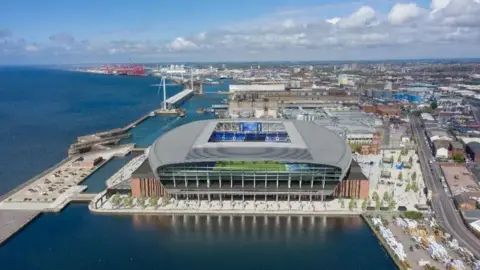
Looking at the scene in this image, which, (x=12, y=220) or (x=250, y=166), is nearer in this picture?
(x=12, y=220)

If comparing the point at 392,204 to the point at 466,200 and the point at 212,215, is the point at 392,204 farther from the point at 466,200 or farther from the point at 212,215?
the point at 212,215

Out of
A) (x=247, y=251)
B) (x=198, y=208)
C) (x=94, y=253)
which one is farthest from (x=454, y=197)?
(x=94, y=253)

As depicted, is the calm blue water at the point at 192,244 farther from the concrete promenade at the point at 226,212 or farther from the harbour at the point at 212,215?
the concrete promenade at the point at 226,212

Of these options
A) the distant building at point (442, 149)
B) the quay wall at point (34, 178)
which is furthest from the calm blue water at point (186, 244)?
the distant building at point (442, 149)

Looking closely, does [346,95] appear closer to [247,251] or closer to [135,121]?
[135,121]

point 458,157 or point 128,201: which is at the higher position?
point 458,157

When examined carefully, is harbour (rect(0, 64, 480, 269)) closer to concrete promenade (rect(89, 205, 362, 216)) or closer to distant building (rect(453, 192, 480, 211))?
concrete promenade (rect(89, 205, 362, 216))

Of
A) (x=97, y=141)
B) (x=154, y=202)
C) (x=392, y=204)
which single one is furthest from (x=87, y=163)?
(x=392, y=204)
